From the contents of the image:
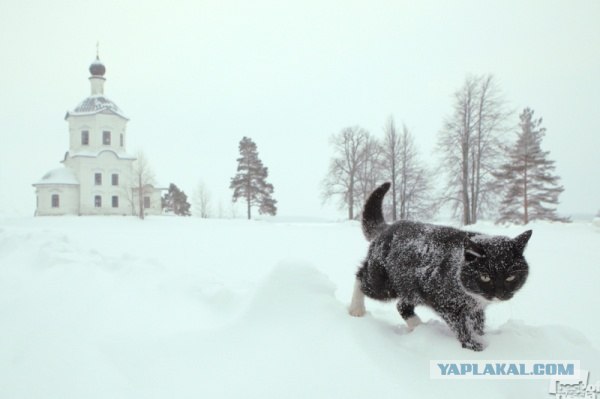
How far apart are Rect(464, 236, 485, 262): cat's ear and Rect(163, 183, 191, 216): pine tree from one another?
46.8m

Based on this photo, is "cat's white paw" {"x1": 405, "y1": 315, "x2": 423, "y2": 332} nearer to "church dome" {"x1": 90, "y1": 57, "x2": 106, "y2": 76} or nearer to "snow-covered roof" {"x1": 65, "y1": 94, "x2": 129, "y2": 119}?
"snow-covered roof" {"x1": 65, "y1": 94, "x2": 129, "y2": 119}

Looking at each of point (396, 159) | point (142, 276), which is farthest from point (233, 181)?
point (142, 276)

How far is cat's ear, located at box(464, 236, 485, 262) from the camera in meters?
2.23

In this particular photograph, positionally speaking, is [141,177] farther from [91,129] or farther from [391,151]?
[391,151]

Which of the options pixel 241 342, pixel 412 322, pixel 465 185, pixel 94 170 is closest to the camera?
pixel 241 342

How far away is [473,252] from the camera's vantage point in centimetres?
224

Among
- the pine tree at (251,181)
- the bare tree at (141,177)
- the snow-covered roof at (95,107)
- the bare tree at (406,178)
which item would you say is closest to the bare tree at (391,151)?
the bare tree at (406,178)

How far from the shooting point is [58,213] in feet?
107

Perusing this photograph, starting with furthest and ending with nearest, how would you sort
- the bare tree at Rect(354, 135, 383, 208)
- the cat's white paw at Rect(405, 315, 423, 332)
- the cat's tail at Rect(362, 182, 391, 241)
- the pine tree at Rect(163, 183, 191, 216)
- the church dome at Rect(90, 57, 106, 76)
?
the pine tree at Rect(163, 183, 191, 216) < the church dome at Rect(90, 57, 106, 76) < the bare tree at Rect(354, 135, 383, 208) < the cat's tail at Rect(362, 182, 391, 241) < the cat's white paw at Rect(405, 315, 423, 332)

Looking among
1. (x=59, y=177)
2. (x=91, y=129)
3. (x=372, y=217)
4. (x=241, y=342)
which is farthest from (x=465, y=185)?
(x=59, y=177)

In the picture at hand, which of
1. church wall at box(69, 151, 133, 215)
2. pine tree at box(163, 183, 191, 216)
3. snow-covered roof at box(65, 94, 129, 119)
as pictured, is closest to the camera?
church wall at box(69, 151, 133, 215)

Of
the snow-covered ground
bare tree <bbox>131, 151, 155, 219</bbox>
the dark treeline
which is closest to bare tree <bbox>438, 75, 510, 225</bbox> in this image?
the dark treeline

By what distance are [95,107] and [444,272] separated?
40.3 m

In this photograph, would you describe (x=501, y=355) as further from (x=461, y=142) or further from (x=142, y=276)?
(x=461, y=142)
